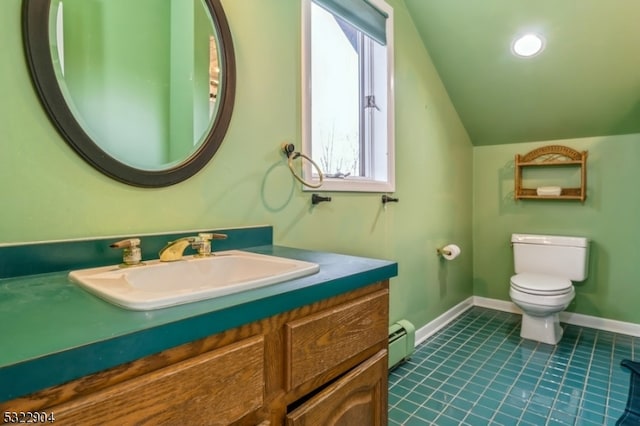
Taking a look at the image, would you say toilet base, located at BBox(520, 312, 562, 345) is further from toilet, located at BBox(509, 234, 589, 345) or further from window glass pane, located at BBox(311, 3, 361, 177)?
window glass pane, located at BBox(311, 3, 361, 177)

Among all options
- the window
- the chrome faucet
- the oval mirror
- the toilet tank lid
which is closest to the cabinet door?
the chrome faucet

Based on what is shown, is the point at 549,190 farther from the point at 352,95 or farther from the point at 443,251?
the point at 352,95

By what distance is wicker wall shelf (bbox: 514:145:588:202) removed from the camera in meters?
2.81

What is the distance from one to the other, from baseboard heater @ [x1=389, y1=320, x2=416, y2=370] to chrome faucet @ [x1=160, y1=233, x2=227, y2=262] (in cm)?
132

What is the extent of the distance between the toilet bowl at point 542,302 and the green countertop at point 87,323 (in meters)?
2.13

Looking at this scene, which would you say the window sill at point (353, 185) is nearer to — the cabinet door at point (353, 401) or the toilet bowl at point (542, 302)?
the cabinet door at point (353, 401)

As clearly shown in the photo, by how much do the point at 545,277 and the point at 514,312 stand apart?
60 cm

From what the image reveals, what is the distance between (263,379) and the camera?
714mm

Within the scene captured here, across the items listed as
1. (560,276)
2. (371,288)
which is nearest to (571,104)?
(560,276)

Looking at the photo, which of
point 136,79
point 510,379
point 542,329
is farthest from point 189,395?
point 542,329

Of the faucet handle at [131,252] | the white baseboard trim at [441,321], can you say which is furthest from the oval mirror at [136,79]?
the white baseboard trim at [441,321]

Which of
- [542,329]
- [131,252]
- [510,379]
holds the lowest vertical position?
[510,379]

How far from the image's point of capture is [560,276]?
2.75m

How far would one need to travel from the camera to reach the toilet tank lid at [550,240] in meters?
2.72
